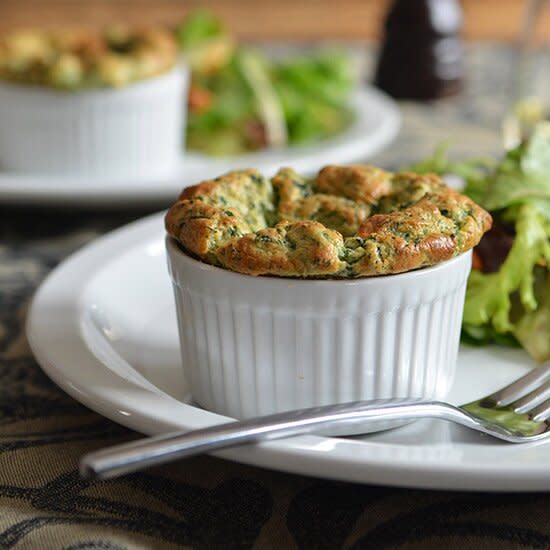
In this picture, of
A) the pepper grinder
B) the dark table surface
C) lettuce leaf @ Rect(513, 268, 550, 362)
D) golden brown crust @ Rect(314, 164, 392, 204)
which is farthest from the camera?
the pepper grinder

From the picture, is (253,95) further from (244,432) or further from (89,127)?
(244,432)

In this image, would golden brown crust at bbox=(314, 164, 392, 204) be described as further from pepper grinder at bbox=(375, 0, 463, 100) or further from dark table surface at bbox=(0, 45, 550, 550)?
pepper grinder at bbox=(375, 0, 463, 100)

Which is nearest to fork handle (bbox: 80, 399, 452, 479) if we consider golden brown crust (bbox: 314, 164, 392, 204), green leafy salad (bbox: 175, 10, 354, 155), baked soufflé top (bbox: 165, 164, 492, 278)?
baked soufflé top (bbox: 165, 164, 492, 278)

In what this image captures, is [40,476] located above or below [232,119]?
Answer: above

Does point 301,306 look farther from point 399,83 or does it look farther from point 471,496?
point 399,83

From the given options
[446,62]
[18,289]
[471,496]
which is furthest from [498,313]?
[446,62]

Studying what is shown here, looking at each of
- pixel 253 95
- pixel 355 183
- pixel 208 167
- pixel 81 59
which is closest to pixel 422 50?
pixel 253 95

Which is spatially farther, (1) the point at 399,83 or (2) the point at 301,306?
(1) the point at 399,83
